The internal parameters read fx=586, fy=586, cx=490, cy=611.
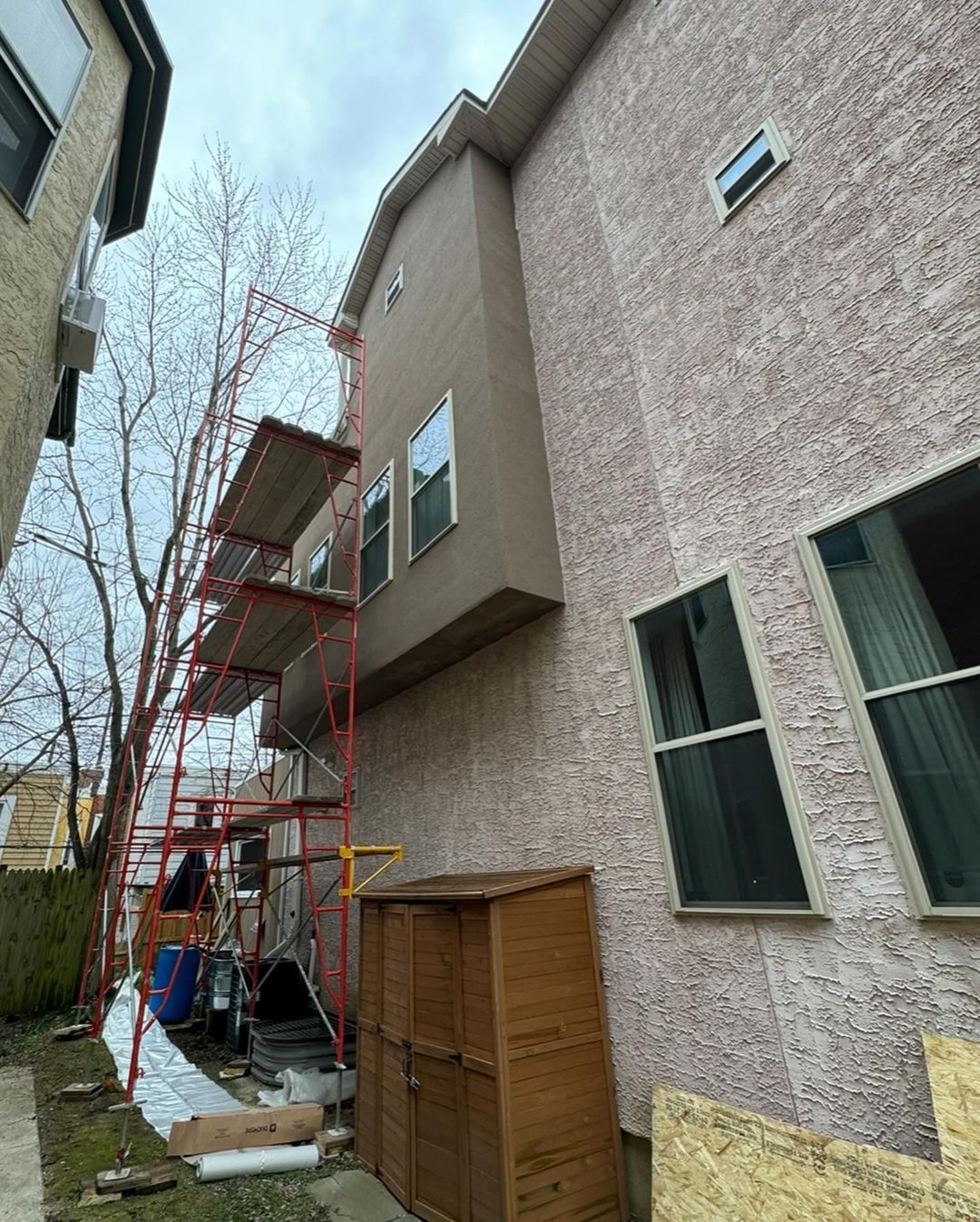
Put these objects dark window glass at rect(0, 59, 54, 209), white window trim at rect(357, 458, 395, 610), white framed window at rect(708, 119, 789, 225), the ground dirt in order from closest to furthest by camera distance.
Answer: the ground dirt → dark window glass at rect(0, 59, 54, 209) → white framed window at rect(708, 119, 789, 225) → white window trim at rect(357, 458, 395, 610)

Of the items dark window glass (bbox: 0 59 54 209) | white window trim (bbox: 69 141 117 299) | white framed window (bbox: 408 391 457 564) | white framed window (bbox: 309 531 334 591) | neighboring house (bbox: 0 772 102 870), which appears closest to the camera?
dark window glass (bbox: 0 59 54 209)

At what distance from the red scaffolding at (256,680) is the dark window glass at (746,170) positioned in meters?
5.06

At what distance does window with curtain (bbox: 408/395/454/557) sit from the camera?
6475 millimetres

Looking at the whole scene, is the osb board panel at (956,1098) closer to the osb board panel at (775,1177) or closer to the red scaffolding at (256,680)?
the osb board panel at (775,1177)

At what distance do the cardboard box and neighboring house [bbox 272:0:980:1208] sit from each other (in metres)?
2.36

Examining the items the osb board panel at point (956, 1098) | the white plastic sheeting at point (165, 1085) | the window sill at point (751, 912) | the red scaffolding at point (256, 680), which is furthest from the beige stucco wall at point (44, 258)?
A: the osb board panel at point (956, 1098)

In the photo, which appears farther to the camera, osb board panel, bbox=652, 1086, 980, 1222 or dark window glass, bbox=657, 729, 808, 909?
dark window glass, bbox=657, 729, 808, 909

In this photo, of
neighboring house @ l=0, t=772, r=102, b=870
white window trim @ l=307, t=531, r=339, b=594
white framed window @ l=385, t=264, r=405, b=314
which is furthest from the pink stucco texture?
neighboring house @ l=0, t=772, r=102, b=870

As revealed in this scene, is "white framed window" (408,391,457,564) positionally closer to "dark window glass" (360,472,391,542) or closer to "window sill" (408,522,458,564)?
"window sill" (408,522,458,564)

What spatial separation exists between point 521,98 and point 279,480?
19.0 ft

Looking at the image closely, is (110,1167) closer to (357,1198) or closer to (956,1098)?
(357,1198)

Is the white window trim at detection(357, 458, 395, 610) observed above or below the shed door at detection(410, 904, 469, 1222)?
above

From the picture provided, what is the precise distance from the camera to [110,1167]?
14.5ft

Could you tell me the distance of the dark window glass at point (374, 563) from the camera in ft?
25.3
